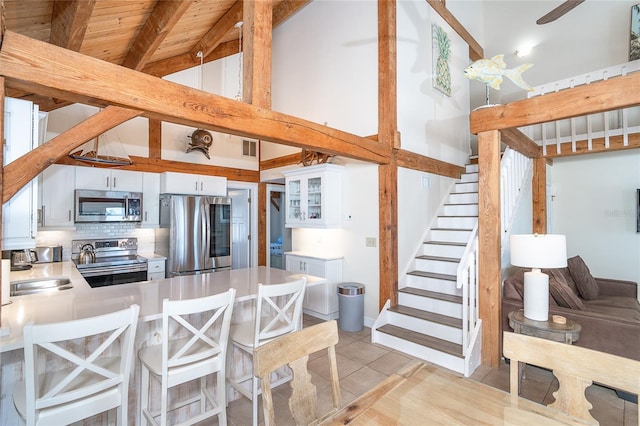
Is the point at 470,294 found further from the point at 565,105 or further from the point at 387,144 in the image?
the point at 387,144

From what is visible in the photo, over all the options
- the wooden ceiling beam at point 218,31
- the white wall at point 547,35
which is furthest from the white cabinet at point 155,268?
the white wall at point 547,35

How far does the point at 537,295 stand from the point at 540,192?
9.44ft

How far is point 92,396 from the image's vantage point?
153 cm

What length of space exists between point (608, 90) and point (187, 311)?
331cm

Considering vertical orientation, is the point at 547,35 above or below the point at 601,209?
above

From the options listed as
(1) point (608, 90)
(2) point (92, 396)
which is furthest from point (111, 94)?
(1) point (608, 90)

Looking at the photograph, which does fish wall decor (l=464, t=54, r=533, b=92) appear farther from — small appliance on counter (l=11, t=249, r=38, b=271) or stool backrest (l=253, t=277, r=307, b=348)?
small appliance on counter (l=11, t=249, r=38, b=271)

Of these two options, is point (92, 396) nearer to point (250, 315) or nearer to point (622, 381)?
point (250, 315)

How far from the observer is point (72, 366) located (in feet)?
5.77

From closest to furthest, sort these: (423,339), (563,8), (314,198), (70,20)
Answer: (70,20), (563,8), (423,339), (314,198)

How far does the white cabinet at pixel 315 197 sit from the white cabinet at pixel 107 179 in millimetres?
2161

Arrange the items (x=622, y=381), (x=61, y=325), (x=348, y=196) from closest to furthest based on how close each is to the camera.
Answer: (x=622, y=381)
(x=61, y=325)
(x=348, y=196)

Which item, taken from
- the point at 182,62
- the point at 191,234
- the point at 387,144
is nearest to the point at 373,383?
the point at 387,144

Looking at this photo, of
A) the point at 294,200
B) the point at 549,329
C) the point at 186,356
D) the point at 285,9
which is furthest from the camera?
the point at 285,9
